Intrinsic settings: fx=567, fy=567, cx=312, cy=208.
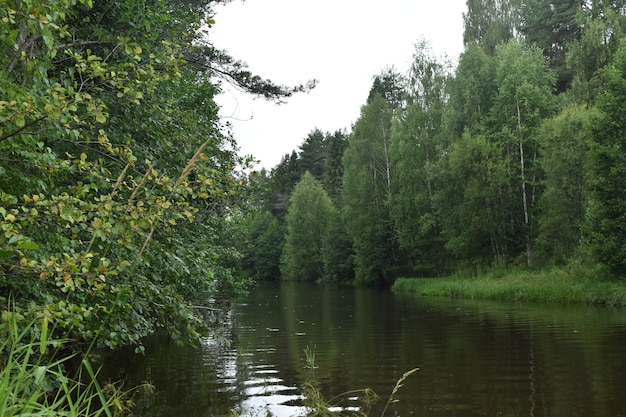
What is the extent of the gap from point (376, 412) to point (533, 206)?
29633 mm

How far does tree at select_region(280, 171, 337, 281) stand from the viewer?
208 feet

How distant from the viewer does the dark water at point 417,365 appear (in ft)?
Answer: 30.1

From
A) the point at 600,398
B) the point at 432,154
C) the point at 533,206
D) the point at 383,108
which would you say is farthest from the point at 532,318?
the point at 383,108

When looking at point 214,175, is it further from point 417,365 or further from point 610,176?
point 610,176

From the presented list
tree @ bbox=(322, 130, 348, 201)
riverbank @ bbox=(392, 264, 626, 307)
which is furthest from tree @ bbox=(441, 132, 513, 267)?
tree @ bbox=(322, 130, 348, 201)

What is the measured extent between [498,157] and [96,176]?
33.3 metres

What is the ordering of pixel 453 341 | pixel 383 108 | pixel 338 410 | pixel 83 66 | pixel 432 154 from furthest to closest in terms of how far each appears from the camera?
pixel 383 108
pixel 432 154
pixel 453 341
pixel 338 410
pixel 83 66

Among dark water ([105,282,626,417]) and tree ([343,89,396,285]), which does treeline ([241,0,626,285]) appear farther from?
dark water ([105,282,626,417])

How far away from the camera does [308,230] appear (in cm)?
6425

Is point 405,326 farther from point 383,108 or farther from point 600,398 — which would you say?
point 383,108

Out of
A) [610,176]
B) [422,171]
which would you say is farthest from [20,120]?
[422,171]

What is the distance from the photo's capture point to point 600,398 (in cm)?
908

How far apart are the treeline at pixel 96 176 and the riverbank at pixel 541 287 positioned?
1923 cm

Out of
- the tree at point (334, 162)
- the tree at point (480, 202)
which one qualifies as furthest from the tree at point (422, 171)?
the tree at point (334, 162)
